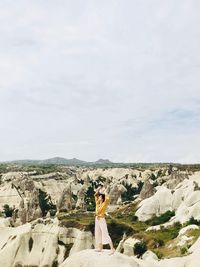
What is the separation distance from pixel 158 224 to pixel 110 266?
192ft

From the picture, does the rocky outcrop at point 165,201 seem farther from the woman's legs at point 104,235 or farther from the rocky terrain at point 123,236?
the woman's legs at point 104,235

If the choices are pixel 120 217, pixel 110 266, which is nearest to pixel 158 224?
pixel 120 217

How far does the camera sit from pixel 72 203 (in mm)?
119250

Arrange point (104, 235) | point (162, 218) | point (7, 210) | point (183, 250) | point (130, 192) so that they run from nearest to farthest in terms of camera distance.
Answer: point (104, 235) → point (183, 250) → point (162, 218) → point (7, 210) → point (130, 192)

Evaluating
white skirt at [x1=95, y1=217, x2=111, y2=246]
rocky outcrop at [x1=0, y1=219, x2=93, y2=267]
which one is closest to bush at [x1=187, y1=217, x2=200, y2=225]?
rocky outcrop at [x1=0, y1=219, x2=93, y2=267]

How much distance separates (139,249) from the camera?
5538 cm

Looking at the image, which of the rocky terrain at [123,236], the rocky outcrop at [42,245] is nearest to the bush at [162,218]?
the rocky terrain at [123,236]

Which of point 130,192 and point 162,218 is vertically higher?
point 130,192

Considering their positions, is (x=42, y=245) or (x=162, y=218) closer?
(x=42, y=245)

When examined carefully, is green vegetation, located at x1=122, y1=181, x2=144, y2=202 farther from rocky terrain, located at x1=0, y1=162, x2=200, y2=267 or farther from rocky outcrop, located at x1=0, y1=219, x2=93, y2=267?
rocky outcrop, located at x1=0, y1=219, x2=93, y2=267

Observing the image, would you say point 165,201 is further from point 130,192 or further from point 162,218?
point 130,192

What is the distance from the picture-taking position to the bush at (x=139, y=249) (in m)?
54.5

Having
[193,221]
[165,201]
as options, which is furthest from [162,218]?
Result: [193,221]

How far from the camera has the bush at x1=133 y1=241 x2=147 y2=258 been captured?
54531mm
